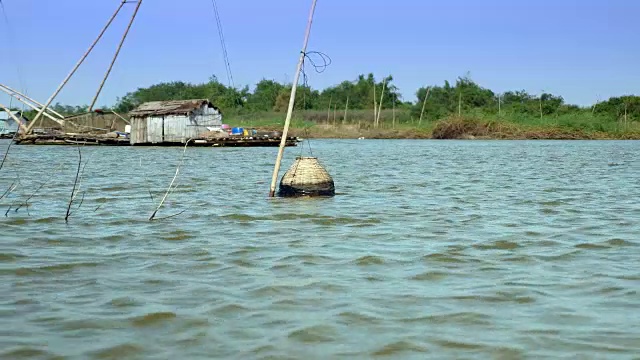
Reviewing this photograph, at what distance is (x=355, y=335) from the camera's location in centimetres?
400

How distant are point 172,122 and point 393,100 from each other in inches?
1420

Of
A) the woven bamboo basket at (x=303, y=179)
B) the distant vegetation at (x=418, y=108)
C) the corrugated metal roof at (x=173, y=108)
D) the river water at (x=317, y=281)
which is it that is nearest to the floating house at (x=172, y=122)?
the corrugated metal roof at (x=173, y=108)

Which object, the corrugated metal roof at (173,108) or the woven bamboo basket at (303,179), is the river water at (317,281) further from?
the corrugated metal roof at (173,108)

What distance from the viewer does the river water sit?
3871mm

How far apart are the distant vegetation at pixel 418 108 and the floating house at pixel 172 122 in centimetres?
1037

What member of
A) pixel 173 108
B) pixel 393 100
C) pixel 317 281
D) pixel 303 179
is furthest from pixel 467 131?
pixel 317 281

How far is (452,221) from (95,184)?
24.8ft

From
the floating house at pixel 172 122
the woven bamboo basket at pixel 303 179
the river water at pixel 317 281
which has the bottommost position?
the river water at pixel 317 281

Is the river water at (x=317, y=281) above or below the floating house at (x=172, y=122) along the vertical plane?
below

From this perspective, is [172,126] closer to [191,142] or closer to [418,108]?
[191,142]

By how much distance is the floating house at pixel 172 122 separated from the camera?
38.8 metres

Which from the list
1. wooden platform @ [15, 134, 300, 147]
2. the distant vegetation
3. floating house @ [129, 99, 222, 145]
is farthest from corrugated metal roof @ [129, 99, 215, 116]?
the distant vegetation

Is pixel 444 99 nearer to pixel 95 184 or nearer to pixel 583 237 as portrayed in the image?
pixel 95 184

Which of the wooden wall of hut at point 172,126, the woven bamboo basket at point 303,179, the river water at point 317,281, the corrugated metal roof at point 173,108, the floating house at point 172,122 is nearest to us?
the river water at point 317,281
